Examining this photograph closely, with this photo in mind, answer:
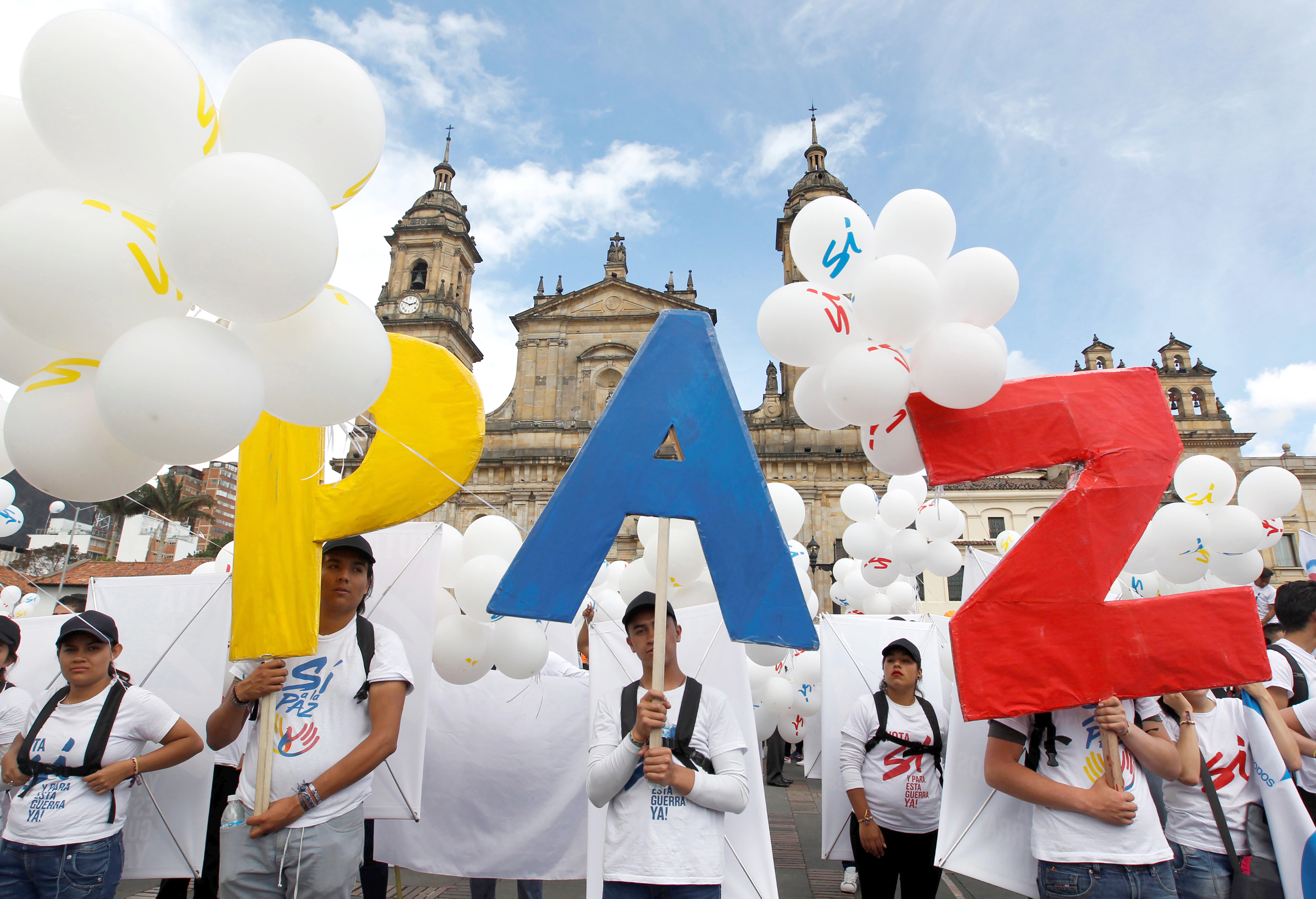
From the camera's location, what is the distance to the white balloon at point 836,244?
286cm

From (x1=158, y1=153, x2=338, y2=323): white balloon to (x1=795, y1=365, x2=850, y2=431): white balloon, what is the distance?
1926 millimetres

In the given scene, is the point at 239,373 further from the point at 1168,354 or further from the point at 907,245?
the point at 1168,354

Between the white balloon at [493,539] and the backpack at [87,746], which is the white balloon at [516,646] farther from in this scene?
the backpack at [87,746]

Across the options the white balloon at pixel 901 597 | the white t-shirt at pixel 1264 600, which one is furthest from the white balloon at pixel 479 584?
the white t-shirt at pixel 1264 600

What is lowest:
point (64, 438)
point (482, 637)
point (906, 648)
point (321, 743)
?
point (321, 743)

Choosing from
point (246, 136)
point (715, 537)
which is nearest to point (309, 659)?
point (715, 537)

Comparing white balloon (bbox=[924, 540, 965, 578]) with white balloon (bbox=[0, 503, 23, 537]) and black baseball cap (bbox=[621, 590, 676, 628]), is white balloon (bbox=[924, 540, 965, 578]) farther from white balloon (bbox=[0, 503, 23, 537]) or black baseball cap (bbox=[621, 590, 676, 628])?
white balloon (bbox=[0, 503, 23, 537])

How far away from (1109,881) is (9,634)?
15.6ft

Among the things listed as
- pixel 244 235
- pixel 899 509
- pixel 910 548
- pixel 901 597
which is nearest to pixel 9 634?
pixel 244 235

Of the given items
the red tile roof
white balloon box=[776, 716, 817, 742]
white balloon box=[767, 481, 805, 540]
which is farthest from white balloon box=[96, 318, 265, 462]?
the red tile roof

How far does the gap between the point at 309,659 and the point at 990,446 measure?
8.36 feet

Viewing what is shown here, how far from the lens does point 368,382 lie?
1.98 metres

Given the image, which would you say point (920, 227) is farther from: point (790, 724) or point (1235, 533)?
point (790, 724)

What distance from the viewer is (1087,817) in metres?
2.23
